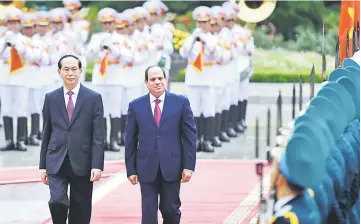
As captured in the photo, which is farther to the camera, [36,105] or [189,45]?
[36,105]

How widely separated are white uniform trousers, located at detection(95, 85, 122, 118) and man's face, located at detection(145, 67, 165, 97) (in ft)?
25.6

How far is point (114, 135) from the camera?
1758 cm

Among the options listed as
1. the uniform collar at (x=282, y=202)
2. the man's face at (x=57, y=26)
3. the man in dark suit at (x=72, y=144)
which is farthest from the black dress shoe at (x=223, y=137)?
the uniform collar at (x=282, y=202)

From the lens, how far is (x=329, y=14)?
31172 millimetres

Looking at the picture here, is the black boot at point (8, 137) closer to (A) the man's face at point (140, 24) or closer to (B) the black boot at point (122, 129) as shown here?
(B) the black boot at point (122, 129)

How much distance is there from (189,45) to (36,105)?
2.47 metres

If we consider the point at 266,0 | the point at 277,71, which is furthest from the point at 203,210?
the point at 277,71

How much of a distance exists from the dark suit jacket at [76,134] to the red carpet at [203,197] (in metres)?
1.73

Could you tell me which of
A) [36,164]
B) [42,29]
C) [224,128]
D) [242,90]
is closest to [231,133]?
[224,128]

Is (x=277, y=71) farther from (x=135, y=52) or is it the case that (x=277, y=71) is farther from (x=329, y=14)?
(x=135, y=52)

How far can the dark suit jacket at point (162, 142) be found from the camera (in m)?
9.80

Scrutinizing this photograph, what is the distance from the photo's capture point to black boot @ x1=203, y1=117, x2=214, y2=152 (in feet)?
56.5

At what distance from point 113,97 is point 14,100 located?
121 centimetres

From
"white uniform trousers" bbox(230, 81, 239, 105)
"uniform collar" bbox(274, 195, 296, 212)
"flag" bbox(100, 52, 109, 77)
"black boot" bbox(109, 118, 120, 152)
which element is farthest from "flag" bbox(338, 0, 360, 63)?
"uniform collar" bbox(274, 195, 296, 212)
